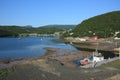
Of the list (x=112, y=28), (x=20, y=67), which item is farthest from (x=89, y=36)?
(x=20, y=67)

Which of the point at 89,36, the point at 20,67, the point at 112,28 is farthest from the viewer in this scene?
the point at 112,28

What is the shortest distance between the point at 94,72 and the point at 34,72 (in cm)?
898

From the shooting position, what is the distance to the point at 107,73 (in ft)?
102

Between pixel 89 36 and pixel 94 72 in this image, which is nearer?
pixel 94 72

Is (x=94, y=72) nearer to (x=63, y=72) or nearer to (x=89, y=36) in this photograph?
(x=63, y=72)

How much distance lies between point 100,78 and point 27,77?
9.86 metres

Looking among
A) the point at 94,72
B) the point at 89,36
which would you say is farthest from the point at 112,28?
the point at 94,72

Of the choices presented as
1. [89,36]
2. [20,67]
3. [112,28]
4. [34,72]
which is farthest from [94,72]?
[112,28]

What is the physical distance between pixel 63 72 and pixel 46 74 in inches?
113

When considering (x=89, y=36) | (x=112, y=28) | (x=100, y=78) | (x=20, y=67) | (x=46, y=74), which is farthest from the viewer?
(x=112, y=28)

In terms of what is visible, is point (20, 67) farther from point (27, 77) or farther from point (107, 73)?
point (107, 73)

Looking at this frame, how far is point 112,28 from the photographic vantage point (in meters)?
177

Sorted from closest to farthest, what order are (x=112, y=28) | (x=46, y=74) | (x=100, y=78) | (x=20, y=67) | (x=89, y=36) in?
(x=100, y=78)
(x=46, y=74)
(x=20, y=67)
(x=89, y=36)
(x=112, y=28)

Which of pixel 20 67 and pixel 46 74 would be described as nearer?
pixel 46 74
